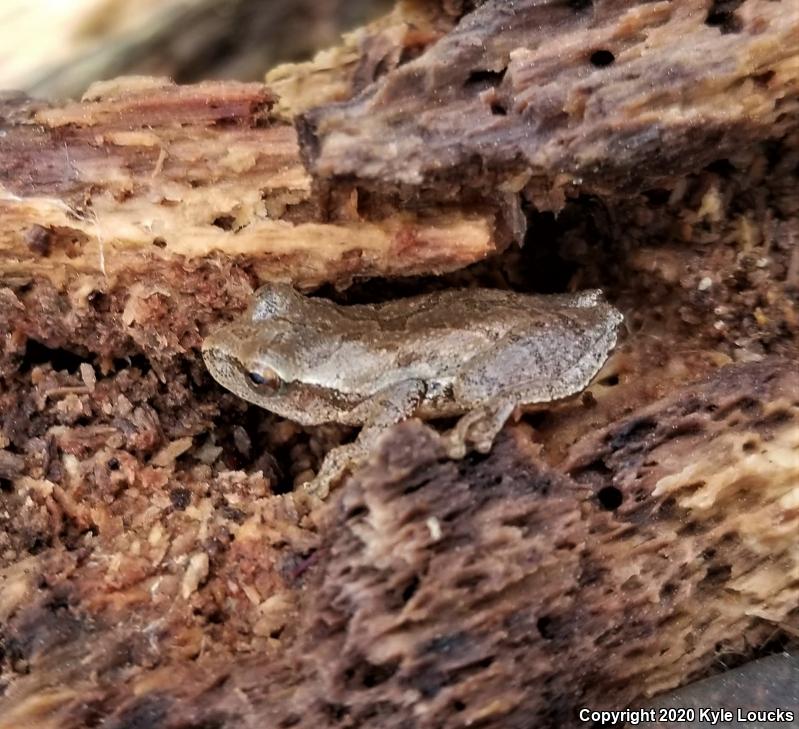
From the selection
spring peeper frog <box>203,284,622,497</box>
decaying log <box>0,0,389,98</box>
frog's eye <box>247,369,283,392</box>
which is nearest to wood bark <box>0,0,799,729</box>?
spring peeper frog <box>203,284,622,497</box>

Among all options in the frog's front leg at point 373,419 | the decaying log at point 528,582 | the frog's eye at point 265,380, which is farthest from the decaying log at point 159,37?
the decaying log at point 528,582

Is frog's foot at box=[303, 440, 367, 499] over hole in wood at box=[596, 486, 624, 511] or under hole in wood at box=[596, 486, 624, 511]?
over

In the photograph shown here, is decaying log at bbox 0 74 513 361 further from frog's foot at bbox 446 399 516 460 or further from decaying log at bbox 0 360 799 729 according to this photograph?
decaying log at bbox 0 360 799 729

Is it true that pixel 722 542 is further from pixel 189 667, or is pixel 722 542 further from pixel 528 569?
pixel 189 667

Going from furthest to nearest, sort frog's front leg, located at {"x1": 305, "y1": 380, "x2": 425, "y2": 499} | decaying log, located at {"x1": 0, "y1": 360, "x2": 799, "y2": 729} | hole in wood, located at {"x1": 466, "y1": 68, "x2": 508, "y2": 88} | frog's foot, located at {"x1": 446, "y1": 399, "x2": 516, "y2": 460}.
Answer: frog's front leg, located at {"x1": 305, "y1": 380, "x2": 425, "y2": 499}, hole in wood, located at {"x1": 466, "y1": 68, "x2": 508, "y2": 88}, frog's foot, located at {"x1": 446, "y1": 399, "x2": 516, "y2": 460}, decaying log, located at {"x1": 0, "y1": 360, "x2": 799, "y2": 729}

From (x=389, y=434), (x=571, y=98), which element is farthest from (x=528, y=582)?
(x=571, y=98)

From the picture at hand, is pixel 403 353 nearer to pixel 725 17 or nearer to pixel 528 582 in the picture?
pixel 528 582
